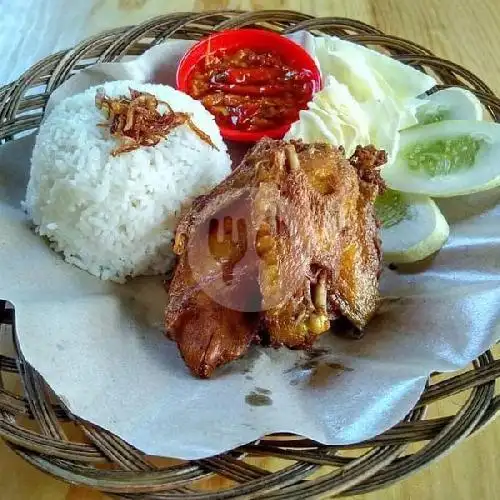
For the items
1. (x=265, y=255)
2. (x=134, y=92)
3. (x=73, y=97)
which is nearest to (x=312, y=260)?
(x=265, y=255)

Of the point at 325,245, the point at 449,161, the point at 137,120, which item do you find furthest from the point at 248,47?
the point at 325,245

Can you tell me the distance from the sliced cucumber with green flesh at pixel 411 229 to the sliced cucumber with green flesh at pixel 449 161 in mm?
50

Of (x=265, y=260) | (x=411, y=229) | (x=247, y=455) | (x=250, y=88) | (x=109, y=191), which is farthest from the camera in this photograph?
(x=250, y=88)

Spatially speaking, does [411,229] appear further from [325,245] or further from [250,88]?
[250,88]

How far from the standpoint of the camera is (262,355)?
6.01 feet

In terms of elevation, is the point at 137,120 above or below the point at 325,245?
above

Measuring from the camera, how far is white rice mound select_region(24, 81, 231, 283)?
77.9 inches

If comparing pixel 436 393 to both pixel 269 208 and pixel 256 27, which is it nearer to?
pixel 269 208

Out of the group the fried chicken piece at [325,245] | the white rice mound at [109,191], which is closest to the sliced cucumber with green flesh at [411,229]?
the fried chicken piece at [325,245]

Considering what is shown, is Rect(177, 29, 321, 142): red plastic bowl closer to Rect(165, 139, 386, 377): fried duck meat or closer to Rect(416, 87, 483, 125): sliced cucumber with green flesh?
Rect(416, 87, 483, 125): sliced cucumber with green flesh

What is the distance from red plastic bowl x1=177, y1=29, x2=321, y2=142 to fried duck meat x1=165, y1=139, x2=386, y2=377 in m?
0.60

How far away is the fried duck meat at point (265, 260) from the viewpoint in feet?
5.49

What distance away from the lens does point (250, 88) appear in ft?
7.68

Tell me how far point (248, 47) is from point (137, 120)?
2.17 feet
